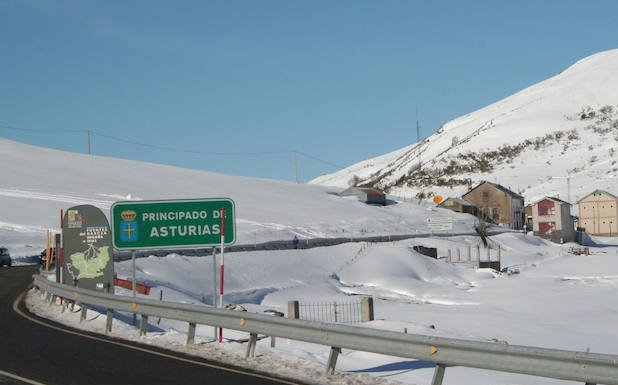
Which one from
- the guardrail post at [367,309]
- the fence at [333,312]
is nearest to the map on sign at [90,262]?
the guardrail post at [367,309]

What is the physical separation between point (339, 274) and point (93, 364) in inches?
1581

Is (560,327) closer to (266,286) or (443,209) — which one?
(266,286)

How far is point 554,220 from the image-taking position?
102250 mm

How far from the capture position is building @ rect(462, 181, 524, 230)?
381ft

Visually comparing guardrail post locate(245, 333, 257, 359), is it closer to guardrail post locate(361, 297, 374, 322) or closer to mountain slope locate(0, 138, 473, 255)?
guardrail post locate(361, 297, 374, 322)

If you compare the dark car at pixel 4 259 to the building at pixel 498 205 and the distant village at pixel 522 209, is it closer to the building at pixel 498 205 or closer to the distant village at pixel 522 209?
the distant village at pixel 522 209

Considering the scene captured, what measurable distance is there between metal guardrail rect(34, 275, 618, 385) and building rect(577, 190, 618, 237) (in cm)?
10681

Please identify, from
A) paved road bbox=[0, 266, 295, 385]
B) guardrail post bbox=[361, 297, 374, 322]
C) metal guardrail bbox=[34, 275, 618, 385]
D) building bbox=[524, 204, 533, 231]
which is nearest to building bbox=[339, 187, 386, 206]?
building bbox=[524, 204, 533, 231]

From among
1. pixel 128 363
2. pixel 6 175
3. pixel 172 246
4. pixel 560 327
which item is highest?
pixel 6 175

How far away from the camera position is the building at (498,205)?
116m

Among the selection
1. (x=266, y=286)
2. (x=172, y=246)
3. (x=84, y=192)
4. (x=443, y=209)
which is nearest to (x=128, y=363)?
(x=172, y=246)

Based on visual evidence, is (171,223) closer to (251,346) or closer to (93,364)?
(251,346)

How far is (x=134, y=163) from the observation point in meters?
120

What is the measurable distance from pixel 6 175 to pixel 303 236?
36600 mm
